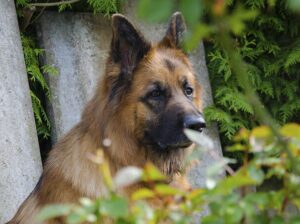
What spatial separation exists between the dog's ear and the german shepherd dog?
116 mm

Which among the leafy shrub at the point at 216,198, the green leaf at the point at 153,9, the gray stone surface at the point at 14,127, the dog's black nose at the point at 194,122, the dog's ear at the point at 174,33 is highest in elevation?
the green leaf at the point at 153,9

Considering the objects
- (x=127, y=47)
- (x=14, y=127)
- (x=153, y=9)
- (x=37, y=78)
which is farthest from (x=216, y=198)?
(x=37, y=78)

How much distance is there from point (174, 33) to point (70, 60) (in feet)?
5.90

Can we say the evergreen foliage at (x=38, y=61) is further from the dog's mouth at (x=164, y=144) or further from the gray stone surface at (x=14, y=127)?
the dog's mouth at (x=164, y=144)

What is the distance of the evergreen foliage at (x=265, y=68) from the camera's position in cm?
658

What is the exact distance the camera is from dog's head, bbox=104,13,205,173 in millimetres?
4336

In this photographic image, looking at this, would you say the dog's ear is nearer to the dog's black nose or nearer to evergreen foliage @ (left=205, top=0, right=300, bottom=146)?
the dog's black nose

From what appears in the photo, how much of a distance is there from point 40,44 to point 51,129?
82cm

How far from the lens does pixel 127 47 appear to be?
4484mm

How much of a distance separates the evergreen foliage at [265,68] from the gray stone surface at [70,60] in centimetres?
116

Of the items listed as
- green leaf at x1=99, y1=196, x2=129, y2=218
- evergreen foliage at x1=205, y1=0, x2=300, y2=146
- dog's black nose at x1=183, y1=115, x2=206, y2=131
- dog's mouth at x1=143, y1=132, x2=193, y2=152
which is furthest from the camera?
evergreen foliage at x1=205, y1=0, x2=300, y2=146

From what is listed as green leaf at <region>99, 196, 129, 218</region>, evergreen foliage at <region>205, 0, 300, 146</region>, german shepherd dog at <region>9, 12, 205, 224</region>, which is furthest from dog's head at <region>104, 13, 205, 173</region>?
green leaf at <region>99, 196, 129, 218</region>

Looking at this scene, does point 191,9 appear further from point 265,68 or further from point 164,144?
point 265,68

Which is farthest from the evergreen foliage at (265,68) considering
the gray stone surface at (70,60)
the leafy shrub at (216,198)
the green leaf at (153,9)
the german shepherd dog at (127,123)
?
the green leaf at (153,9)
